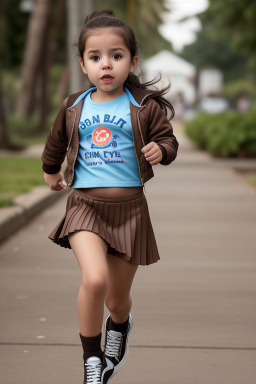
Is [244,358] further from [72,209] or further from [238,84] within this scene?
[238,84]

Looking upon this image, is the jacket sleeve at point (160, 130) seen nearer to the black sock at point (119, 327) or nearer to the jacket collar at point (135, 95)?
the jacket collar at point (135, 95)

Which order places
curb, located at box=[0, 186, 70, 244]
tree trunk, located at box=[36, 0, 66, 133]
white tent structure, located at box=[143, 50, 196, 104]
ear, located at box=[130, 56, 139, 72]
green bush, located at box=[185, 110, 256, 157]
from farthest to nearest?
1. white tent structure, located at box=[143, 50, 196, 104]
2. tree trunk, located at box=[36, 0, 66, 133]
3. green bush, located at box=[185, 110, 256, 157]
4. curb, located at box=[0, 186, 70, 244]
5. ear, located at box=[130, 56, 139, 72]

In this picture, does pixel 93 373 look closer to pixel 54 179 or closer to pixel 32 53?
pixel 54 179

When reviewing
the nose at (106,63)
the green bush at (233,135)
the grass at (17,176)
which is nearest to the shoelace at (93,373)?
the nose at (106,63)

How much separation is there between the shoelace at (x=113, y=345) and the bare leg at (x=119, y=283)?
15 centimetres

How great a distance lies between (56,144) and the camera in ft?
13.3

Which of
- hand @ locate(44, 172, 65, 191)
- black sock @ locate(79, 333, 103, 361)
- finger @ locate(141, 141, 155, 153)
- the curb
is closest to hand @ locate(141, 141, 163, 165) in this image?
finger @ locate(141, 141, 155, 153)

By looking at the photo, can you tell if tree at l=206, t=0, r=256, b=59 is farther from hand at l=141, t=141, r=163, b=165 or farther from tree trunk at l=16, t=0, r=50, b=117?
hand at l=141, t=141, r=163, b=165

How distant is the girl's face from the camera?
3.84 m

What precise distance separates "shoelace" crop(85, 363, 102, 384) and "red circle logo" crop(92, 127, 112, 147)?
975mm

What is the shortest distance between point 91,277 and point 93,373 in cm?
46

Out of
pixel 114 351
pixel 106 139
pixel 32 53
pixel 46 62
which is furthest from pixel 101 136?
pixel 46 62

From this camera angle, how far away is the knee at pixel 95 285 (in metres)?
3.64

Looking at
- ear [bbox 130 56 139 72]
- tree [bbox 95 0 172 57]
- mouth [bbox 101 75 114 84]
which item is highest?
ear [bbox 130 56 139 72]
